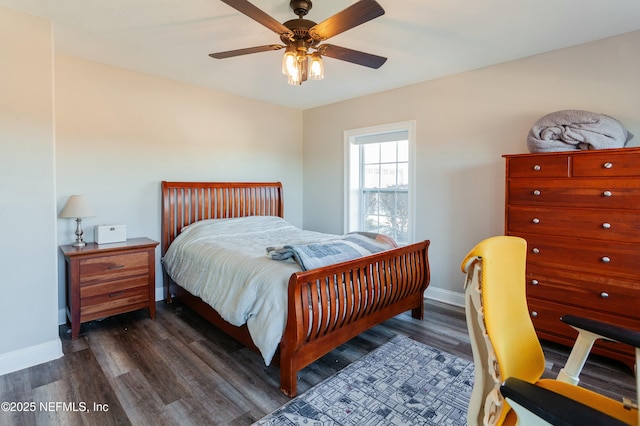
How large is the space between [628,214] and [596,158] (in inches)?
17.3

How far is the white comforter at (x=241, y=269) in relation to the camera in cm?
212

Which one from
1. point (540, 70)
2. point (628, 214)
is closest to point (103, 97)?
point (540, 70)

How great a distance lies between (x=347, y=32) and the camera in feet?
8.30

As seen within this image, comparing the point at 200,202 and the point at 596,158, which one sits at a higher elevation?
the point at 596,158

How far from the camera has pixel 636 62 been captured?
255 centimetres

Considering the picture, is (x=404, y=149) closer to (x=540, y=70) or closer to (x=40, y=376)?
(x=540, y=70)

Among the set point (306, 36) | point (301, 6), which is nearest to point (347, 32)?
point (301, 6)

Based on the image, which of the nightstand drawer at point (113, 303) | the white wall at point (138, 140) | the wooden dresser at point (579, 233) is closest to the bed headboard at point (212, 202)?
the white wall at point (138, 140)

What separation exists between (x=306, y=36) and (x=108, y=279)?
8.75 ft

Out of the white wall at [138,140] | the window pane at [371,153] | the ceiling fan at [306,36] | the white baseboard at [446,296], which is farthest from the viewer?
the window pane at [371,153]

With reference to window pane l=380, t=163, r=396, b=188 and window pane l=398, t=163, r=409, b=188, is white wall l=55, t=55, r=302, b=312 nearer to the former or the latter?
window pane l=380, t=163, r=396, b=188

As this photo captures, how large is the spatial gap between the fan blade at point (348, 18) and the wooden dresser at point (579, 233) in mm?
1808

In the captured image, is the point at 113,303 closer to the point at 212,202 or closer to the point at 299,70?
the point at 212,202

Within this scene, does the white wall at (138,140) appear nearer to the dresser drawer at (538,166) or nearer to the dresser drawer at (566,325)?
the dresser drawer at (538,166)
